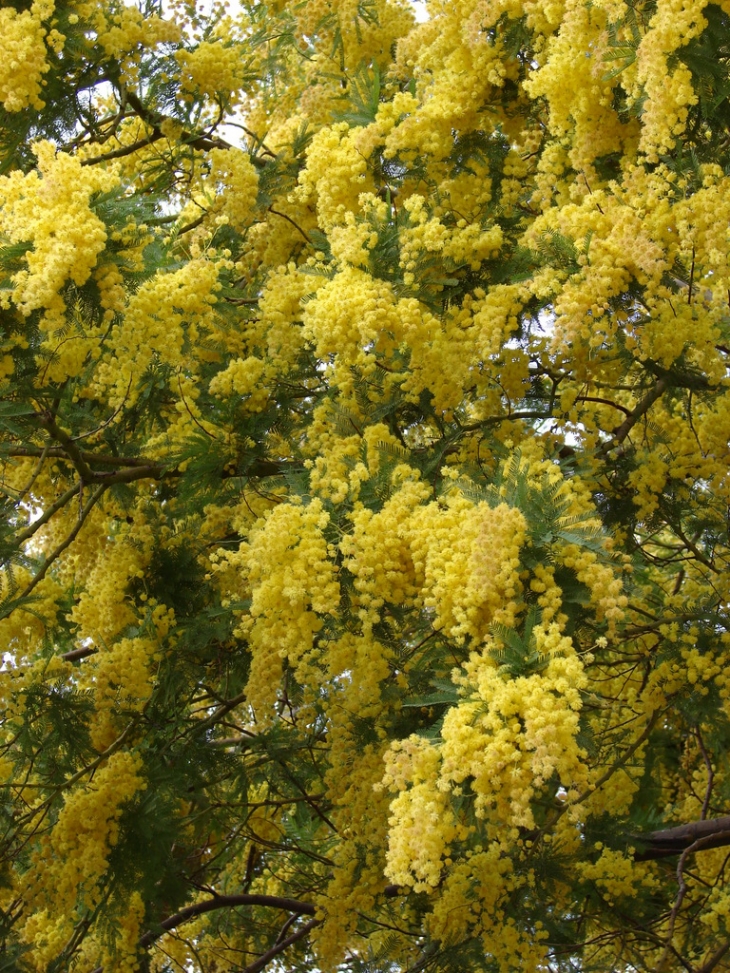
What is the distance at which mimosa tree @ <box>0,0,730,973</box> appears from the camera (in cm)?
417

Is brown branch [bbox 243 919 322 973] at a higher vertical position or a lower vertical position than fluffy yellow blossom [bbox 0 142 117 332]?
lower

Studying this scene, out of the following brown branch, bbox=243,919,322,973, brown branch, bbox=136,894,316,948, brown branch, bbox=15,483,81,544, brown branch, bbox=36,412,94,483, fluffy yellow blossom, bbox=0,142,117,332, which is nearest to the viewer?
fluffy yellow blossom, bbox=0,142,117,332

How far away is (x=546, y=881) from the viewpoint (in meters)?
5.35

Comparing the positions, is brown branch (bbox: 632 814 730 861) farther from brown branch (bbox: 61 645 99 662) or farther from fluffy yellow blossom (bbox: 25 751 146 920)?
brown branch (bbox: 61 645 99 662)

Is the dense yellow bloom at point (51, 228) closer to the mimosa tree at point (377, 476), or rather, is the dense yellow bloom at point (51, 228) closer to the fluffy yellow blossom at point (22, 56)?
the mimosa tree at point (377, 476)

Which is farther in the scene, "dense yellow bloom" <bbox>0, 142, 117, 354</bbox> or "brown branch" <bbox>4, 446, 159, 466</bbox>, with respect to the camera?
"brown branch" <bbox>4, 446, 159, 466</bbox>

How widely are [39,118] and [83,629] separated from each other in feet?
8.03

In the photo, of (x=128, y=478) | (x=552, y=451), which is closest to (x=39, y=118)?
(x=128, y=478)

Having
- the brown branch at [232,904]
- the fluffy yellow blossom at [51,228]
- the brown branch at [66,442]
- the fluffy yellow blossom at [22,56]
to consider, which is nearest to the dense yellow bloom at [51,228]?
the fluffy yellow blossom at [51,228]

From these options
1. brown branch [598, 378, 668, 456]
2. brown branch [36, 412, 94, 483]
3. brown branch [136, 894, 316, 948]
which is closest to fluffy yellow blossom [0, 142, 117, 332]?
brown branch [36, 412, 94, 483]

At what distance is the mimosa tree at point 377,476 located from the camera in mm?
4172

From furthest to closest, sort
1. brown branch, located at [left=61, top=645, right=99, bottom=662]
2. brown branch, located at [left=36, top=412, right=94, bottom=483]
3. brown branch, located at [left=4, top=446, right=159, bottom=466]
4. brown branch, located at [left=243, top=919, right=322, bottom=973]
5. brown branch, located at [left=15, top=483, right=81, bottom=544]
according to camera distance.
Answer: brown branch, located at [left=61, top=645, right=99, bottom=662], brown branch, located at [left=243, top=919, right=322, bottom=973], brown branch, located at [left=4, top=446, right=159, bottom=466], brown branch, located at [left=15, top=483, right=81, bottom=544], brown branch, located at [left=36, top=412, right=94, bottom=483]

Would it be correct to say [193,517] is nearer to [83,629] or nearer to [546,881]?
[83,629]

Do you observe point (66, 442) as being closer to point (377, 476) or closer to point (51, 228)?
point (51, 228)
